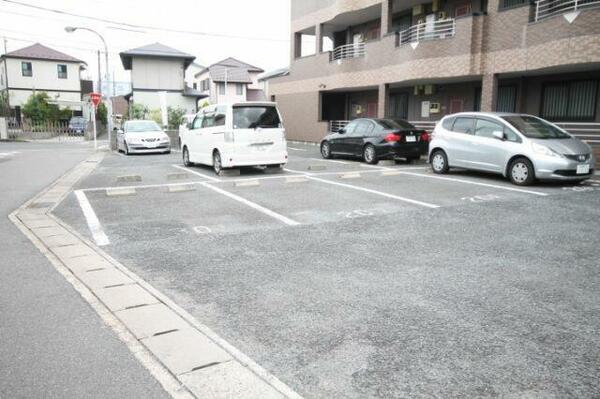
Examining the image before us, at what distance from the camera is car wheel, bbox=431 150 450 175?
12961 mm

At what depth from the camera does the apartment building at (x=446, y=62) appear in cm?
1438

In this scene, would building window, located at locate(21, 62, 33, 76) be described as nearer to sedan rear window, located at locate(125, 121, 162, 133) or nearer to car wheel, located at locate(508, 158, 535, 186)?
sedan rear window, located at locate(125, 121, 162, 133)

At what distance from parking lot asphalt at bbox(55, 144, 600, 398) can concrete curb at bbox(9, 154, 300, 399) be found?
14 cm

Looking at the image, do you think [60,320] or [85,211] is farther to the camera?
[85,211]

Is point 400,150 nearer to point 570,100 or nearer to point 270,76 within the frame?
point 570,100

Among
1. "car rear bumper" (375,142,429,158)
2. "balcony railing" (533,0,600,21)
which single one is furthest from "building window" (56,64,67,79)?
"balcony railing" (533,0,600,21)

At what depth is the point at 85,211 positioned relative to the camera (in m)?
8.32

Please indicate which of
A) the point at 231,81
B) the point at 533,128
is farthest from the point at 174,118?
the point at 533,128

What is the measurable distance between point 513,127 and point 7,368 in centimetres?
1084

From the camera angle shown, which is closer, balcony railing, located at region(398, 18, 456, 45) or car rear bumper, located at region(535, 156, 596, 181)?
car rear bumper, located at region(535, 156, 596, 181)

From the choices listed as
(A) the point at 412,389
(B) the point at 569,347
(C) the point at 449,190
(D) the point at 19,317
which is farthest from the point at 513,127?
(D) the point at 19,317

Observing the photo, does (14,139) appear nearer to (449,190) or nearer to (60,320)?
(449,190)

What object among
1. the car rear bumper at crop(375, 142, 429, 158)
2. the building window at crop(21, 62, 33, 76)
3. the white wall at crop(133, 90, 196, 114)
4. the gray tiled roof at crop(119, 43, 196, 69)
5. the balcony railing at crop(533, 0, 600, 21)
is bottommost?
the car rear bumper at crop(375, 142, 429, 158)

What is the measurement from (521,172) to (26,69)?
4869 centimetres
